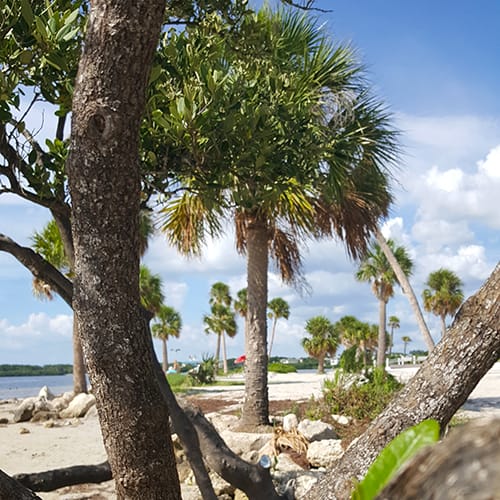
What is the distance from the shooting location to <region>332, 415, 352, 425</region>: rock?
11.0m

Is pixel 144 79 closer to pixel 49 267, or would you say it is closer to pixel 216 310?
pixel 49 267

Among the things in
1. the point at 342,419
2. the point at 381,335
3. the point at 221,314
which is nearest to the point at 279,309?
the point at 221,314

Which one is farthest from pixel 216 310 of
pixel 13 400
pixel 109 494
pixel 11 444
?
pixel 109 494

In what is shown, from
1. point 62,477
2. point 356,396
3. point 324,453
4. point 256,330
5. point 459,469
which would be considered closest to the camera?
point 459,469

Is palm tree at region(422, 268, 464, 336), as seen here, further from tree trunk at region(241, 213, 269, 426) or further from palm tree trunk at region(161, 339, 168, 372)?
tree trunk at region(241, 213, 269, 426)

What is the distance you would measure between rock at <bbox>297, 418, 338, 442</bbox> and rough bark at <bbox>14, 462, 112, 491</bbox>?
561cm

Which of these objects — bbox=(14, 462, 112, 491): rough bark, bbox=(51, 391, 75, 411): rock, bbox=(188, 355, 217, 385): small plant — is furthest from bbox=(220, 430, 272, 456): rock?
bbox=(188, 355, 217, 385): small plant

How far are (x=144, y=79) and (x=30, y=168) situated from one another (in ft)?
4.98

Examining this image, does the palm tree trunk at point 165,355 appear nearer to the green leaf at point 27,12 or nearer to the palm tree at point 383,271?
the palm tree at point 383,271

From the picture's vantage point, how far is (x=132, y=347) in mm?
2693

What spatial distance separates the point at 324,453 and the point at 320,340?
3931 centimetres

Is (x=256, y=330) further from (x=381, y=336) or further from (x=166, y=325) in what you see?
(x=166, y=325)

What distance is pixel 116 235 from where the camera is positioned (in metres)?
2.63

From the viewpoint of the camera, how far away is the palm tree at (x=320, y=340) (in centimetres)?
4712
